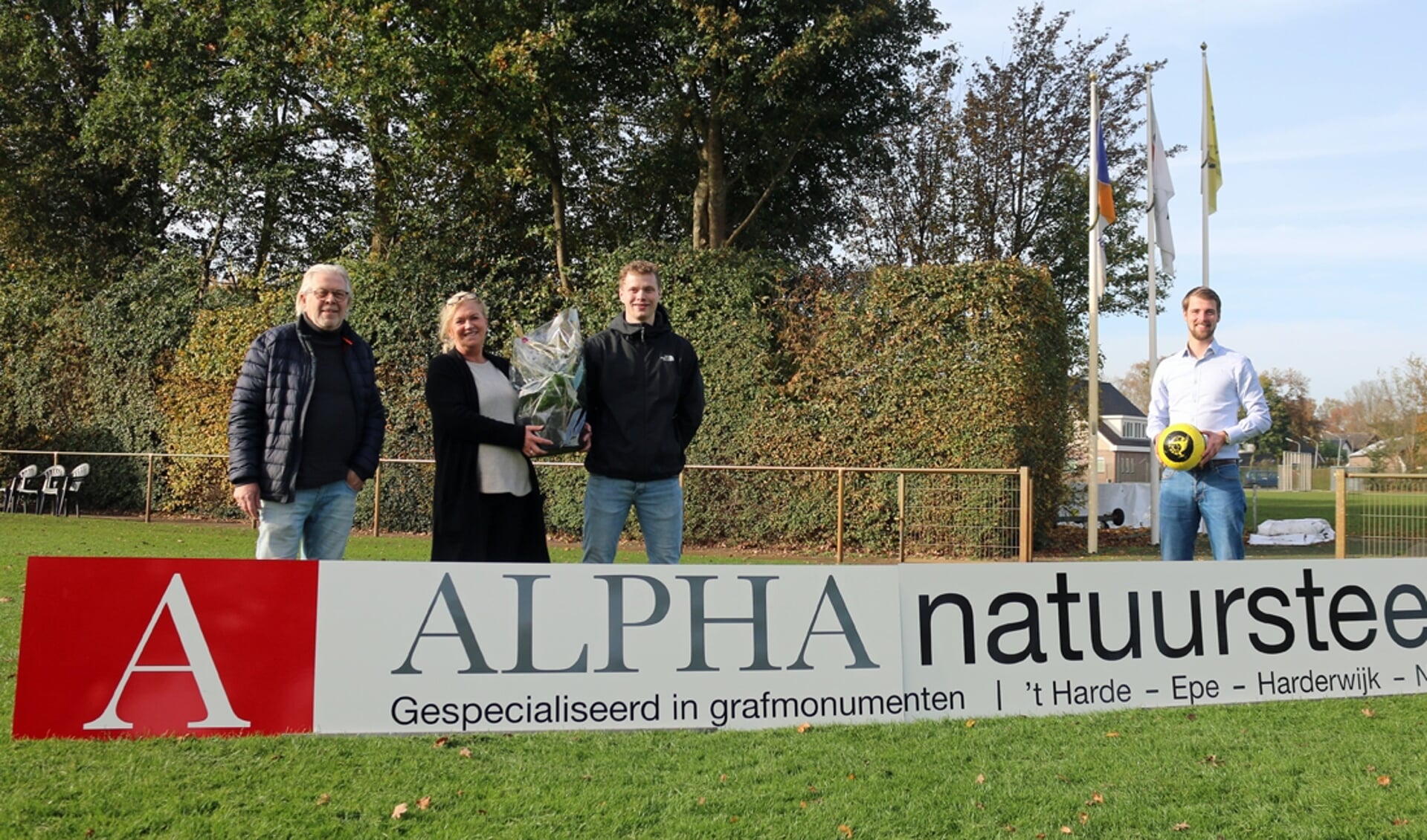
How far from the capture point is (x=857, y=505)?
12.6 metres

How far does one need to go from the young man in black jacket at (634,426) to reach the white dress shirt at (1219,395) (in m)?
2.75

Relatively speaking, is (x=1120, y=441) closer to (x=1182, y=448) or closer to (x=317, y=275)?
(x=1182, y=448)

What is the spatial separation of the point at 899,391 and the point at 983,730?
8.82 m

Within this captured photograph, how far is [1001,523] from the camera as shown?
11398 mm

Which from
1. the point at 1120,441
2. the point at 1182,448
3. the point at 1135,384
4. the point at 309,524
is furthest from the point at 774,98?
the point at 1135,384

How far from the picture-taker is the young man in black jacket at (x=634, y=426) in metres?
5.09

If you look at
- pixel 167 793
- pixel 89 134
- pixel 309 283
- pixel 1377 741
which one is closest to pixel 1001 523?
pixel 1377 741

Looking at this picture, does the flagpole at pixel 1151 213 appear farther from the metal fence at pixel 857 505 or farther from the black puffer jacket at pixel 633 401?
the black puffer jacket at pixel 633 401

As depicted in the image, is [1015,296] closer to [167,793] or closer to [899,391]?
[899,391]

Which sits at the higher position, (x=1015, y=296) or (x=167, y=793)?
(x=1015, y=296)

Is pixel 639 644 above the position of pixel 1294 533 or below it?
above

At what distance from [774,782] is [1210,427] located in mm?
3419

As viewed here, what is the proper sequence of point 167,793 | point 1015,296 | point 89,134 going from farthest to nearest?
point 89,134
point 1015,296
point 167,793

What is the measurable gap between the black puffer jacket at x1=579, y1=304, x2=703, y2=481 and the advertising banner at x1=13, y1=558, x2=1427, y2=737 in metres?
0.65
